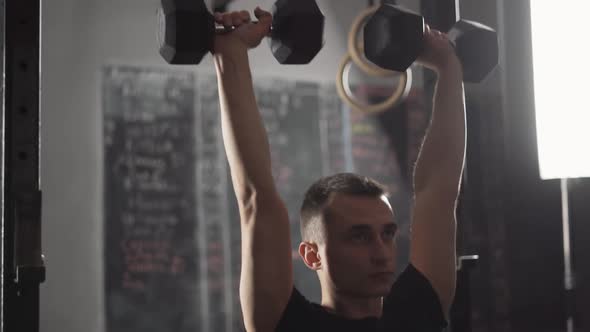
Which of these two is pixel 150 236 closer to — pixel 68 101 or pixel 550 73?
pixel 68 101

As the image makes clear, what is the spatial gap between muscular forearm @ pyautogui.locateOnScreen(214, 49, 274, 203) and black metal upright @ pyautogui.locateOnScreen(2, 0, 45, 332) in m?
0.31

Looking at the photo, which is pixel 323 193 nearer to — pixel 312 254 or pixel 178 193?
pixel 312 254

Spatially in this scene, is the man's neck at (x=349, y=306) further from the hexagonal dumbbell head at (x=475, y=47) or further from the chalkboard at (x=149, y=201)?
the chalkboard at (x=149, y=201)

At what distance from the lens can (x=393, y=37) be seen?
4.36ft

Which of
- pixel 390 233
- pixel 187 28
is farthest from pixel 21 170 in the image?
pixel 390 233

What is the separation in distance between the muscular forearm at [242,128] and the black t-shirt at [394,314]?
20 centimetres

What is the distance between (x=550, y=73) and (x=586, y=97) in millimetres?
145

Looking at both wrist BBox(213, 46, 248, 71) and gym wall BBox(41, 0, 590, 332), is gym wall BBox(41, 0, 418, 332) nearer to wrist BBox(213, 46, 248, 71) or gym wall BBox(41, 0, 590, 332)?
gym wall BBox(41, 0, 590, 332)

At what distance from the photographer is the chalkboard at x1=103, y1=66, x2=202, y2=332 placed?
322 centimetres

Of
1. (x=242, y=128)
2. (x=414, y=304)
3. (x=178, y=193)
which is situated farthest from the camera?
(x=178, y=193)

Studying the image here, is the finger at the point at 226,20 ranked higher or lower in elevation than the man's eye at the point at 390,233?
higher

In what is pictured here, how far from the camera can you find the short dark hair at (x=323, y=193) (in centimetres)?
135

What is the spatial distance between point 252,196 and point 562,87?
1567mm

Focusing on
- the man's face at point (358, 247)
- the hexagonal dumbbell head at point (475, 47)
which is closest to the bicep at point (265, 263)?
the man's face at point (358, 247)
